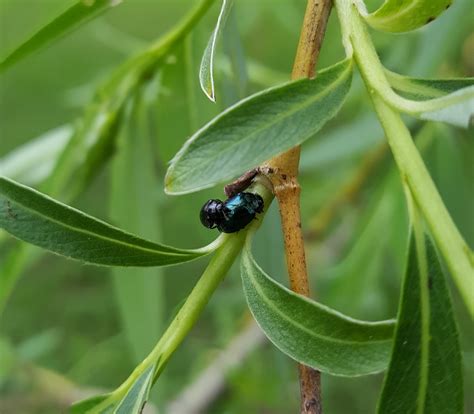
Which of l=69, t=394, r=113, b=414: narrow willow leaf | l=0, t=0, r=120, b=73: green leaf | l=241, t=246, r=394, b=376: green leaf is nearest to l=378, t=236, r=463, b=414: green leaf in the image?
l=241, t=246, r=394, b=376: green leaf

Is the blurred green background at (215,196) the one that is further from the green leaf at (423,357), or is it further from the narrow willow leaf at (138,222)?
the green leaf at (423,357)

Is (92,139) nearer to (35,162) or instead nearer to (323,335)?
(35,162)

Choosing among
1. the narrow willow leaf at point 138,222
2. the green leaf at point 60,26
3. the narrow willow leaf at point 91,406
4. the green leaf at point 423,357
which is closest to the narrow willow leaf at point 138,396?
the narrow willow leaf at point 91,406

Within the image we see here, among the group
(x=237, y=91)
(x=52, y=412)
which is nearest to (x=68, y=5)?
(x=237, y=91)

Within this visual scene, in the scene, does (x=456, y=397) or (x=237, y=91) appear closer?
(x=456, y=397)

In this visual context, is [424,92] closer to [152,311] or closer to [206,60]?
[206,60]

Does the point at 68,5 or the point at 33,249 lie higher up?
the point at 68,5
